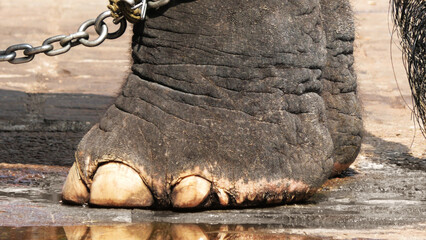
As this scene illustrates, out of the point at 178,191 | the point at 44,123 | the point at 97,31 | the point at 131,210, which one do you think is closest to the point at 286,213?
the point at 178,191

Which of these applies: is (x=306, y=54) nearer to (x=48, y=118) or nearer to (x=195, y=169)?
(x=195, y=169)

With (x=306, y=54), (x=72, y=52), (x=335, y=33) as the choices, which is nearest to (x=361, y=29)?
(x=72, y=52)

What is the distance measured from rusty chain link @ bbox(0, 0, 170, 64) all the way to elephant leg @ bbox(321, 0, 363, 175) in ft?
2.75

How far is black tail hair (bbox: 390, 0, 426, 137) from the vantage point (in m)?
3.48

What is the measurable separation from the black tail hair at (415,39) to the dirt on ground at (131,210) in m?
0.08

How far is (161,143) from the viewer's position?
2793 millimetres

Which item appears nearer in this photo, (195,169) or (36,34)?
(195,169)

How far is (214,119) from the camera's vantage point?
9.23 ft

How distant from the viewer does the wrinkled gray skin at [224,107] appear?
278 cm

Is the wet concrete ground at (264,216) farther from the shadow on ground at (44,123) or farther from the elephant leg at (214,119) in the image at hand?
the shadow on ground at (44,123)

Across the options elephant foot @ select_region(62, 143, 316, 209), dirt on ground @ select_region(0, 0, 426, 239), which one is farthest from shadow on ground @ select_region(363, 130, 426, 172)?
elephant foot @ select_region(62, 143, 316, 209)

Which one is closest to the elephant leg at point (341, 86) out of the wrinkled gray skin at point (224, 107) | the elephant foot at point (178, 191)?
the wrinkled gray skin at point (224, 107)

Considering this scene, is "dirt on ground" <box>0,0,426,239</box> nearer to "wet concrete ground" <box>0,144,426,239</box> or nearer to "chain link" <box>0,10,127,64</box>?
"wet concrete ground" <box>0,144,426,239</box>

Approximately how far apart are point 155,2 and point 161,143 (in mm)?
438
